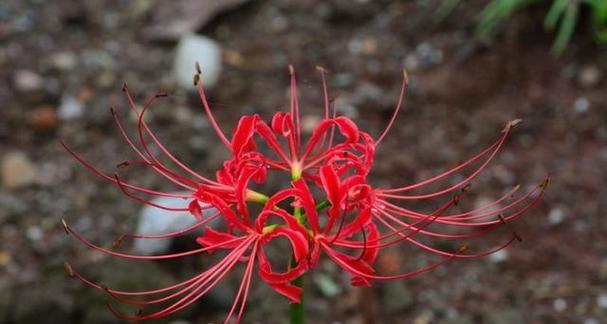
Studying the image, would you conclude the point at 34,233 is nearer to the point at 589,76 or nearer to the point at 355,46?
the point at 355,46

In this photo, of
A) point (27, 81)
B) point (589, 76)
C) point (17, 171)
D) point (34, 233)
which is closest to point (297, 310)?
point (34, 233)

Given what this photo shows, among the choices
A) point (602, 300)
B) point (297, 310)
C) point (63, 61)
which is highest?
point (297, 310)

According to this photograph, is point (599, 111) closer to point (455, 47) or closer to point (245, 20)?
point (455, 47)

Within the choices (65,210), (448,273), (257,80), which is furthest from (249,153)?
(257,80)

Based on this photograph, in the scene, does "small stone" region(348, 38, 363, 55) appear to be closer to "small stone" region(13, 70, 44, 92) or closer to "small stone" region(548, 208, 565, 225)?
"small stone" region(548, 208, 565, 225)

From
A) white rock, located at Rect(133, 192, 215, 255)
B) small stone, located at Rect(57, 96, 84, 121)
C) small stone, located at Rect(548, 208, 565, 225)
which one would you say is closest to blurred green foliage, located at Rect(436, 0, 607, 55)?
small stone, located at Rect(548, 208, 565, 225)

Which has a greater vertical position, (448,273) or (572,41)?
(572,41)

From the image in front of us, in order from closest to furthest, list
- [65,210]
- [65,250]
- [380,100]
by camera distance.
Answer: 1. [65,250]
2. [65,210]
3. [380,100]

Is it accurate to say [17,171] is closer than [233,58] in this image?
Yes
